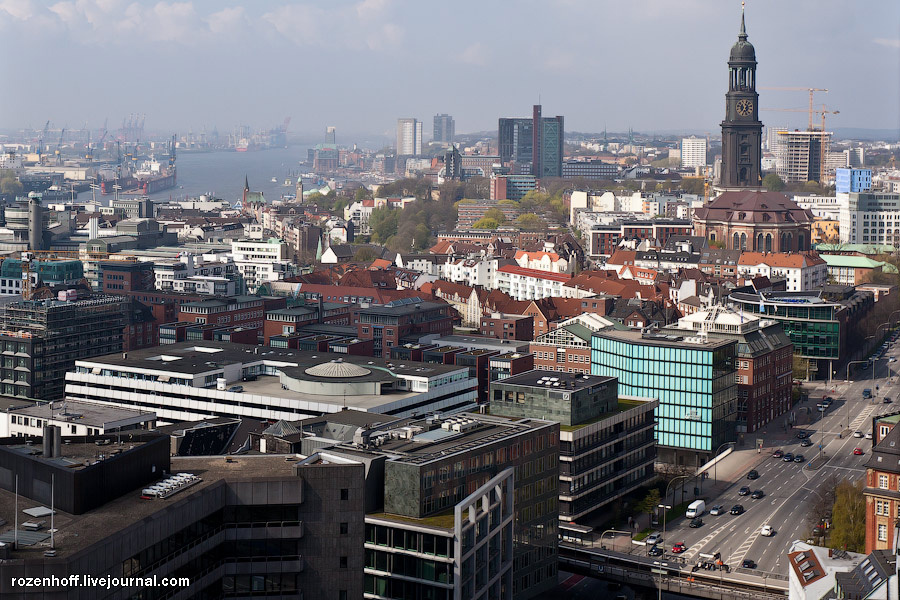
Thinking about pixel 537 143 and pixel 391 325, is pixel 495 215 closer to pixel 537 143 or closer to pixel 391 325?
pixel 537 143

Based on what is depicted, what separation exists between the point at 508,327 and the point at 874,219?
1719 inches

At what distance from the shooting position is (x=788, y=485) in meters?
35.9

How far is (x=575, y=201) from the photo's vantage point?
108 metres

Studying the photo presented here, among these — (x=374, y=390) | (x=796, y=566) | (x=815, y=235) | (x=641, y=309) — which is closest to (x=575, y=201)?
(x=815, y=235)

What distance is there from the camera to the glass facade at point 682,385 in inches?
1490

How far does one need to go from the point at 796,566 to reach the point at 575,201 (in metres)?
84.3

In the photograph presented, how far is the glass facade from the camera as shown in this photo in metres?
37.8

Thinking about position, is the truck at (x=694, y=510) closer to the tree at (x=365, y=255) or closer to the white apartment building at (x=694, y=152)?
the tree at (x=365, y=255)

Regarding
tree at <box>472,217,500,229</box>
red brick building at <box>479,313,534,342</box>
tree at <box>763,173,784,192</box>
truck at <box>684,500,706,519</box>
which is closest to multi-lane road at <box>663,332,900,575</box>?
truck at <box>684,500,706,519</box>

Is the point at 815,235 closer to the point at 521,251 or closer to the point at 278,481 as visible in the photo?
the point at 521,251

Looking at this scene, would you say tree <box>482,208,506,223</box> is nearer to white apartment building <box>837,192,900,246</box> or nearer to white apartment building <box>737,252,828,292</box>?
white apartment building <box>837,192,900,246</box>

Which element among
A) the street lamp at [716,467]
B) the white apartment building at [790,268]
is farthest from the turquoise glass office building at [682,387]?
the white apartment building at [790,268]

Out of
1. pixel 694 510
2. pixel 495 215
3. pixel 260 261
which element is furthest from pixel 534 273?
pixel 495 215

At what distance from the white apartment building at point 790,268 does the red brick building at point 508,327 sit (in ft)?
52.4
